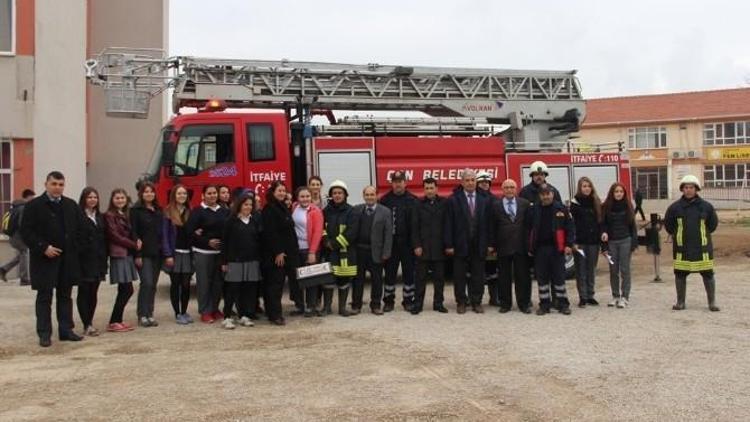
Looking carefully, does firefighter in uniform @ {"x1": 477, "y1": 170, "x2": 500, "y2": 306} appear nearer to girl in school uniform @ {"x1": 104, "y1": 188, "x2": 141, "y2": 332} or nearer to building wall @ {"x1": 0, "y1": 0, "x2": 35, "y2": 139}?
girl in school uniform @ {"x1": 104, "y1": 188, "x2": 141, "y2": 332}

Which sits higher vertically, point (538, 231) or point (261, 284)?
point (538, 231)

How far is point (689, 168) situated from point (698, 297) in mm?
41476

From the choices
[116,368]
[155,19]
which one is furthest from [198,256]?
[155,19]

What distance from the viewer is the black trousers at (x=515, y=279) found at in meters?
9.16

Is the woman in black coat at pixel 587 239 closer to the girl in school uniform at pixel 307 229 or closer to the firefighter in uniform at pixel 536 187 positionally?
the firefighter in uniform at pixel 536 187

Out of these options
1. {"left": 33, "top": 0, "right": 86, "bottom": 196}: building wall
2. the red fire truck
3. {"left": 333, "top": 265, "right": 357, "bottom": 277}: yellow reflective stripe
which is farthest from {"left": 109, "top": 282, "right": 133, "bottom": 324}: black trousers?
{"left": 33, "top": 0, "right": 86, "bottom": 196}: building wall

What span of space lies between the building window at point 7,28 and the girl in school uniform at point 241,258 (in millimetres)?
8852

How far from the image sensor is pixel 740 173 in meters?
47.2

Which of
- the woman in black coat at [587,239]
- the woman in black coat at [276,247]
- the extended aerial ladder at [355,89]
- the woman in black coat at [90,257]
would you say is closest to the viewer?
the woman in black coat at [90,257]

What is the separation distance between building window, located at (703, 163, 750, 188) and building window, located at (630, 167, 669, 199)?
257cm

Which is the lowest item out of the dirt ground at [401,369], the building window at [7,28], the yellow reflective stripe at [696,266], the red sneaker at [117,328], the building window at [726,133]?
the dirt ground at [401,369]

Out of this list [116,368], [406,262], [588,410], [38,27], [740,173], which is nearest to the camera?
[588,410]

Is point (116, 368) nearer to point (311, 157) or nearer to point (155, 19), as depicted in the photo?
point (311, 157)

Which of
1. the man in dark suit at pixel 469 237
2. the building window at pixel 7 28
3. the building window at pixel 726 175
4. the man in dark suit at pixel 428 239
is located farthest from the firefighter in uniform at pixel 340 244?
the building window at pixel 726 175
